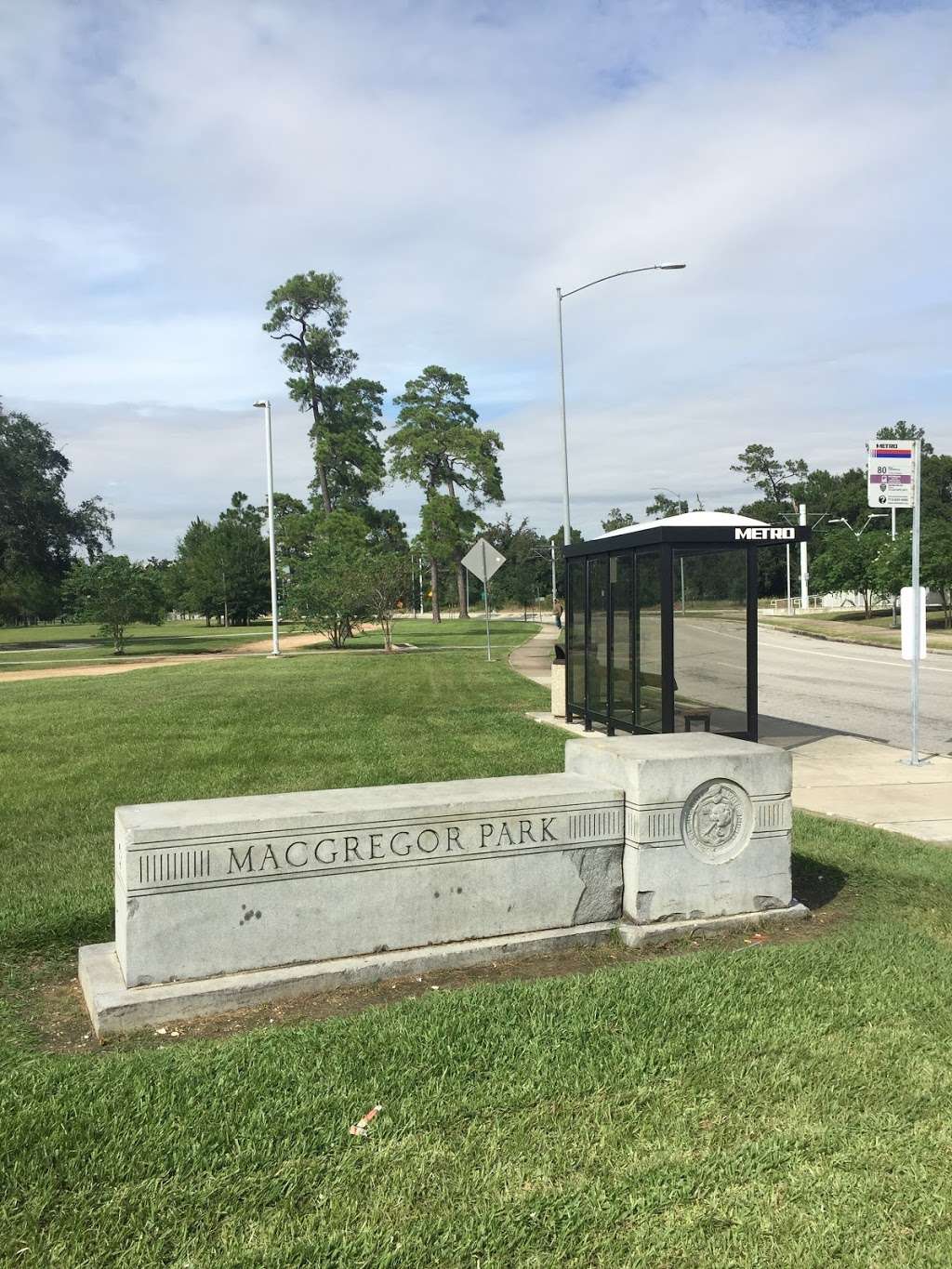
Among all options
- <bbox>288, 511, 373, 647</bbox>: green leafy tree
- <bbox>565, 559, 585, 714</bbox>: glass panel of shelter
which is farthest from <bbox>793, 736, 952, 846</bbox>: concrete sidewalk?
<bbox>288, 511, 373, 647</bbox>: green leafy tree

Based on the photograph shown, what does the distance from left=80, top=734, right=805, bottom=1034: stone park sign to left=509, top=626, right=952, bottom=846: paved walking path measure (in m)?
2.91

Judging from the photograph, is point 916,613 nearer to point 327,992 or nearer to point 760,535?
point 760,535

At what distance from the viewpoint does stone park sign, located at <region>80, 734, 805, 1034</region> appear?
4.20 metres

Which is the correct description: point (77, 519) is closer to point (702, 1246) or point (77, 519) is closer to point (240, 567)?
point (240, 567)

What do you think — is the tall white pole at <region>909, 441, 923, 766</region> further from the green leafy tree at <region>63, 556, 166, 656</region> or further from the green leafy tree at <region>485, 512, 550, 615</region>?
the green leafy tree at <region>485, 512, 550, 615</region>

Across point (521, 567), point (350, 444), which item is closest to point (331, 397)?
point (350, 444)

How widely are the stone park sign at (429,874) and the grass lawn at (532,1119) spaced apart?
29cm

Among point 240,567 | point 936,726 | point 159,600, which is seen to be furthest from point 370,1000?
point 240,567

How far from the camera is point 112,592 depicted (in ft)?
112

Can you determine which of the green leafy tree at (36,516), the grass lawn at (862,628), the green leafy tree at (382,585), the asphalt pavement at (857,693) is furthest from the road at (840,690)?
the green leafy tree at (36,516)

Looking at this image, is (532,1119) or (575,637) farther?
(575,637)

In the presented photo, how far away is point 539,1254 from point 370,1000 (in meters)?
1.77

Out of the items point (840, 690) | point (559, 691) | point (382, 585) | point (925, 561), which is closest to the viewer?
point (559, 691)

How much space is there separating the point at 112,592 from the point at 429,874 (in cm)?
3193
